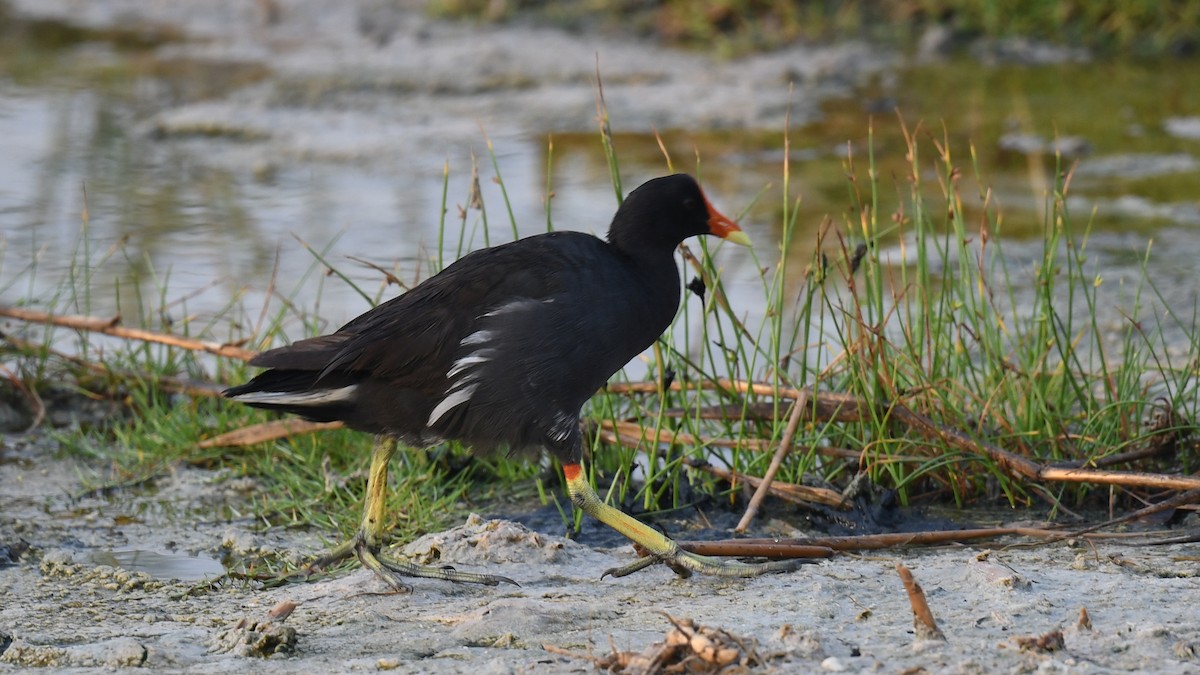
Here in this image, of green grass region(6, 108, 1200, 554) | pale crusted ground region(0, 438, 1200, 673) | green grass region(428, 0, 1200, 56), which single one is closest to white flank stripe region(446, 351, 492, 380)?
pale crusted ground region(0, 438, 1200, 673)

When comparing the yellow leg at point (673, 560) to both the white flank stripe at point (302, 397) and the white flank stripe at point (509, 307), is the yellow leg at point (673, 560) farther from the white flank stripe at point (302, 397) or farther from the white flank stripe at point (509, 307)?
the white flank stripe at point (302, 397)

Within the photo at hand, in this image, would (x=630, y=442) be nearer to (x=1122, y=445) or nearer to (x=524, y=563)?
(x=524, y=563)

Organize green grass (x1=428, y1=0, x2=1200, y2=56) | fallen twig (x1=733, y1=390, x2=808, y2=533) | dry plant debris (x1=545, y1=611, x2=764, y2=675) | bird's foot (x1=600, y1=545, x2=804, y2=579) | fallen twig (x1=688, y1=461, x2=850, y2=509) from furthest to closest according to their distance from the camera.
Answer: green grass (x1=428, y1=0, x2=1200, y2=56) → fallen twig (x1=688, y1=461, x2=850, y2=509) → fallen twig (x1=733, y1=390, x2=808, y2=533) → bird's foot (x1=600, y1=545, x2=804, y2=579) → dry plant debris (x1=545, y1=611, x2=764, y2=675)

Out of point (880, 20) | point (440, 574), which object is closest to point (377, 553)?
point (440, 574)

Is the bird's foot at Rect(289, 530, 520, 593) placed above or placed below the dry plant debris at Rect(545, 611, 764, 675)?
below

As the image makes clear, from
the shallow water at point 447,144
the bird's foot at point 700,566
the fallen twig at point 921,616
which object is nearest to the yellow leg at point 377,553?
the bird's foot at point 700,566

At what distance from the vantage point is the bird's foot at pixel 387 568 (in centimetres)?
315

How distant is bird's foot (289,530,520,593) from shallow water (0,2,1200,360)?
144 cm

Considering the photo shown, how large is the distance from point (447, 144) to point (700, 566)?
4871 millimetres

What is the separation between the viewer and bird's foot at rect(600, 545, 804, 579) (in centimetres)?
314

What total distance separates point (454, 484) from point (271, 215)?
3015mm

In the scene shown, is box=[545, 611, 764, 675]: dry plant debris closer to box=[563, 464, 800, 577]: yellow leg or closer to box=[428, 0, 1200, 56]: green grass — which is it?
box=[563, 464, 800, 577]: yellow leg

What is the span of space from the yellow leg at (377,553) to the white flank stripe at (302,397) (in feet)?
0.63

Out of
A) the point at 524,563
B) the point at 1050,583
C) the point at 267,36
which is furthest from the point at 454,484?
the point at 267,36
